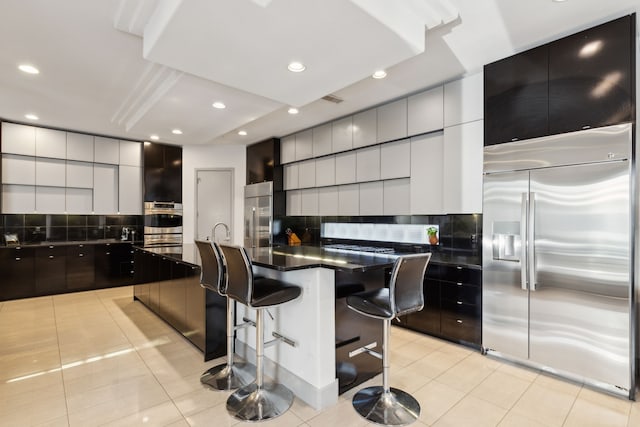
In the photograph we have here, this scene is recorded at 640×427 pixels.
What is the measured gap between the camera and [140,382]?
8.19ft

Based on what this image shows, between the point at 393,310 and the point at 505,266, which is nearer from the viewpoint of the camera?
the point at 393,310

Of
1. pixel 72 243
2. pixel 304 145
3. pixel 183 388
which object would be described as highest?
pixel 304 145

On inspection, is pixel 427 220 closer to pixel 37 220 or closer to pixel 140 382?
pixel 140 382

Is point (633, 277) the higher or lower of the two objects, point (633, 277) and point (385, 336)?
the higher

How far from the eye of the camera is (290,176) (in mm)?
5676

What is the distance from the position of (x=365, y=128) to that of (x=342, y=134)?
0.43 m

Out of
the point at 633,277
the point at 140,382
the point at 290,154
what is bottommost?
the point at 140,382

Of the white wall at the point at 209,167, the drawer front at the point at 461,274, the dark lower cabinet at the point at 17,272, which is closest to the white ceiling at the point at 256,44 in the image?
the drawer front at the point at 461,274

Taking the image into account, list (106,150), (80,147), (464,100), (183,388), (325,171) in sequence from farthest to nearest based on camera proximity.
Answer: (106,150) < (80,147) < (325,171) < (464,100) < (183,388)

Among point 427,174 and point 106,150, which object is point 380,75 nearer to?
point 427,174

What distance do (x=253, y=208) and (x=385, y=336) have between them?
14.2 ft

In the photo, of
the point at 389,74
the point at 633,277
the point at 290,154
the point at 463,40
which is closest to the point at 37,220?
the point at 290,154

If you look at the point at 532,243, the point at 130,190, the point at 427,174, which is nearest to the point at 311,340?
the point at 532,243

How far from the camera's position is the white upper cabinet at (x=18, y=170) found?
502cm
